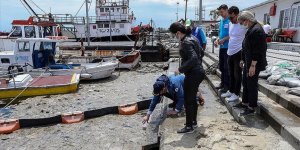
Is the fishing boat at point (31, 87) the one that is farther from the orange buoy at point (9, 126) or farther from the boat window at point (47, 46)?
the orange buoy at point (9, 126)

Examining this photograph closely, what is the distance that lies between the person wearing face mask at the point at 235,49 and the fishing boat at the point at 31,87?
7231mm

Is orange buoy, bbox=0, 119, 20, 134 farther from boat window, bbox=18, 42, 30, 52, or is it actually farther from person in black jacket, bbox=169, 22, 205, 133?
boat window, bbox=18, 42, 30, 52

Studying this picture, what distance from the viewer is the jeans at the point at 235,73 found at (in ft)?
16.4

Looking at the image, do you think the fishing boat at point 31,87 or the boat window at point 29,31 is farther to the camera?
the boat window at point 29,31

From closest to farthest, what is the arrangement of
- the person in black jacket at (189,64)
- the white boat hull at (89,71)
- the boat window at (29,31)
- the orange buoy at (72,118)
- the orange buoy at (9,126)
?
the person in black jacket at (189,64), the orange buoy at (9,126), the orange buoy at (72,118), the white boat hull at (89,71), the boat window at (29,31)

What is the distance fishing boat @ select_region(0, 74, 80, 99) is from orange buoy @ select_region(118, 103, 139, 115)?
391cm

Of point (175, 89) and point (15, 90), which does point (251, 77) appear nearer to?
point (175, 89)

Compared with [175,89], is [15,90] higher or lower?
lower

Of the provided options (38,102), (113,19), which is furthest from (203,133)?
(113,19)

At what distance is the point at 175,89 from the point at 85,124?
2976 millimetres

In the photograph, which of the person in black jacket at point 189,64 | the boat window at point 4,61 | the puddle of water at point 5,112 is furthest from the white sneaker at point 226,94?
the boat window at point 4,61

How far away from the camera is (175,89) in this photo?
17.0 feet

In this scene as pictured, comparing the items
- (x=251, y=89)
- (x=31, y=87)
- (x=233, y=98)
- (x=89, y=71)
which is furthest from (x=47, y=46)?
(x=251, y=89)

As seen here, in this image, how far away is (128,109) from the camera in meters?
7.59
